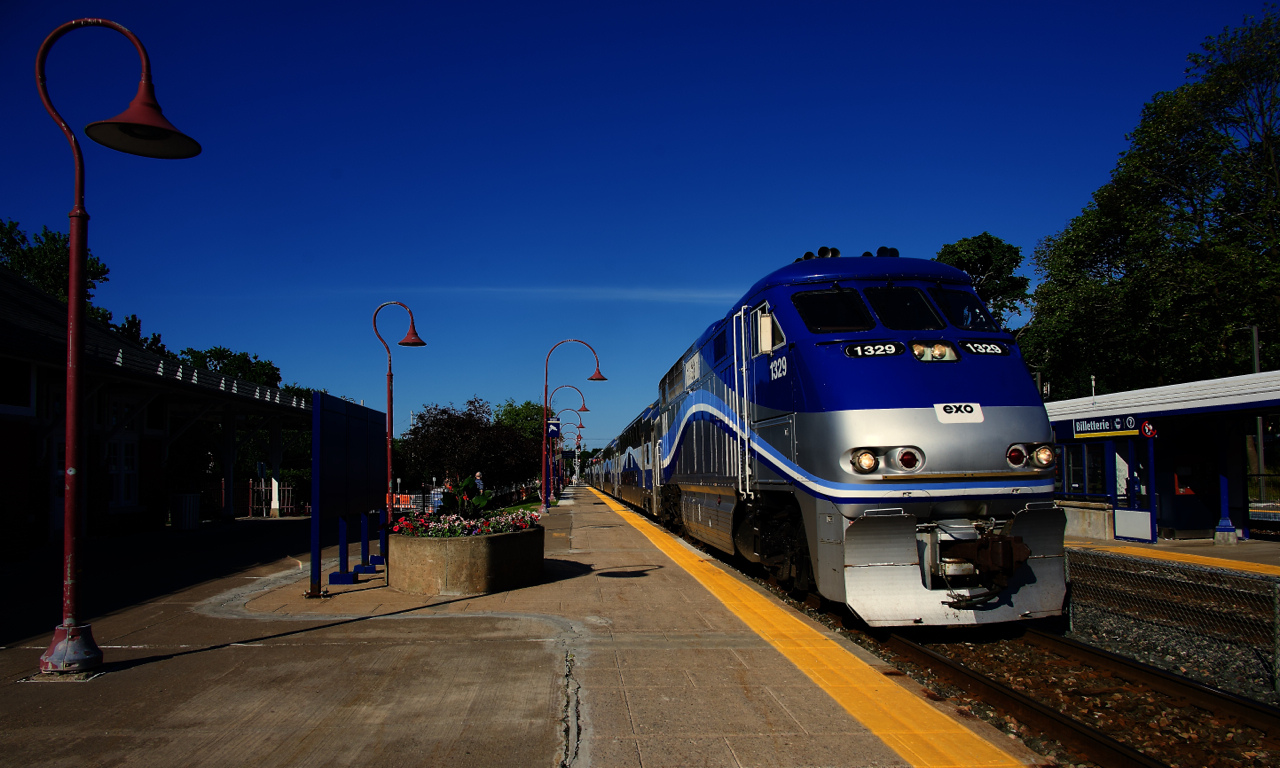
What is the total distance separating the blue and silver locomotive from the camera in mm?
7008

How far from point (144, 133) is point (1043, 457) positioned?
8343 millimetres

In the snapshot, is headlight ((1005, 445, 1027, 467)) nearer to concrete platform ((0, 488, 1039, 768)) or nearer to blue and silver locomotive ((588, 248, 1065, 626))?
blue and silver locomotive ((588, 248, 1065, 626))

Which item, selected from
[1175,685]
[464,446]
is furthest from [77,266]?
[464,446]

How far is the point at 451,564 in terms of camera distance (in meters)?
9.83

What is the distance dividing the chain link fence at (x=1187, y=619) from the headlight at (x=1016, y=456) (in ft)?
7.41

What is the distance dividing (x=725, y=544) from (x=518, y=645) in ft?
18.3

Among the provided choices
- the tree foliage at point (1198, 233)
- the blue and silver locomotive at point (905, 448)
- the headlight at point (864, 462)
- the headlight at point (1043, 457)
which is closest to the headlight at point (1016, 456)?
the blue and silver locomotive at point (905, 448)

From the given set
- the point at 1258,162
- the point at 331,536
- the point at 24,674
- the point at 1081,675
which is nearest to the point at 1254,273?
the point at 1258,162

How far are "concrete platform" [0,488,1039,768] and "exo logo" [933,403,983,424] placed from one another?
2.25 metres

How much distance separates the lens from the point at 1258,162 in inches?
1179

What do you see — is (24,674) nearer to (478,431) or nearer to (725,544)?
(725,544)

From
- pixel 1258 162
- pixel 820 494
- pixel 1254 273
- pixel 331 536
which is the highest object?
pixel 1258 162

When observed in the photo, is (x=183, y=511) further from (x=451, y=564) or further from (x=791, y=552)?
(x=791, y=552)

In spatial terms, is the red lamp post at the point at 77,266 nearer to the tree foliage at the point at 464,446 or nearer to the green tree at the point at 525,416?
the tree foliage at the point at 464,446
